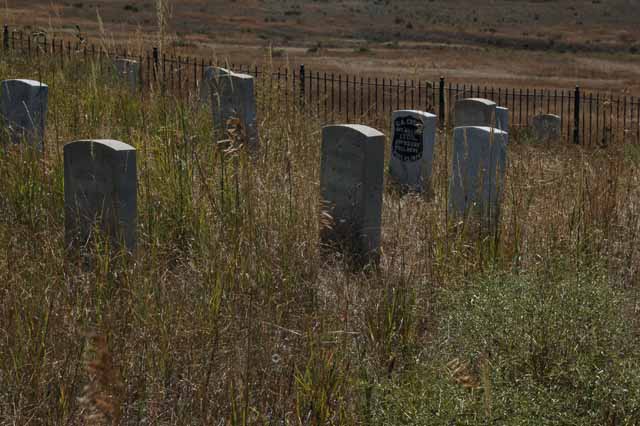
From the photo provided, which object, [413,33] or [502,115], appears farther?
[413,33]

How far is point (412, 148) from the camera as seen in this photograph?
8297 millimetres

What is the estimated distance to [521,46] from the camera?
195ft

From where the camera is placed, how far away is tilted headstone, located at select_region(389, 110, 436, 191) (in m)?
8.27

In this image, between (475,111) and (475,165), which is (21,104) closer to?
(475,165)

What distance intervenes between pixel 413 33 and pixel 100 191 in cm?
6411

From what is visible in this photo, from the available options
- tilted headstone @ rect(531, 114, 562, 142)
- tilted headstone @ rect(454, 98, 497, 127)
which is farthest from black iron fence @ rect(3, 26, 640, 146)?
tilted headstone @ rect(531, 114, 562, 142)

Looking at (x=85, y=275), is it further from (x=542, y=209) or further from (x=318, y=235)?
(x=542, y=209)

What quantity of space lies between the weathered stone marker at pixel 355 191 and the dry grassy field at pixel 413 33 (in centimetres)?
1544

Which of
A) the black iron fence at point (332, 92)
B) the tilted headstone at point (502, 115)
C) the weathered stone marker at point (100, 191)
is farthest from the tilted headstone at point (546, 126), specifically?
the weathered stone marker at point (100, 191)

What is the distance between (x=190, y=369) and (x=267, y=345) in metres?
0.34

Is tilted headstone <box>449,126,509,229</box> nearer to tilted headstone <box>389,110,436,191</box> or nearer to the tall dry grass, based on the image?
the tall dry grass

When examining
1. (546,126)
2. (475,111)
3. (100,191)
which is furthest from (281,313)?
(546,126)

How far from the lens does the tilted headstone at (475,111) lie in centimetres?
940

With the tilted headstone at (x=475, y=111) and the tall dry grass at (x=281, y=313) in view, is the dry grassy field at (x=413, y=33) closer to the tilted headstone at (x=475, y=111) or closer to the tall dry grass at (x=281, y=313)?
the tilted headstone at (x=475, y=111)
